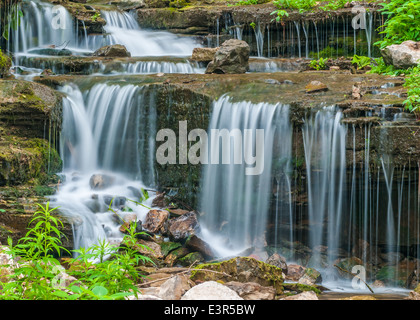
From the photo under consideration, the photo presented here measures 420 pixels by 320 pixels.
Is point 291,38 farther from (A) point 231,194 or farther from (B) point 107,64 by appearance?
(A) point 231,194

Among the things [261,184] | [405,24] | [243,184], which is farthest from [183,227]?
[405,24]

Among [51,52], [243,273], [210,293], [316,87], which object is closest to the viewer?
[210,293]

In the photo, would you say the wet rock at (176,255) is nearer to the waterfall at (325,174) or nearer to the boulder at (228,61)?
the waterfall at (325,174)

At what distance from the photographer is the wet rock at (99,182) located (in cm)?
744

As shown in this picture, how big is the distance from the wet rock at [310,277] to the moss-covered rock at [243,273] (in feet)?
2.62

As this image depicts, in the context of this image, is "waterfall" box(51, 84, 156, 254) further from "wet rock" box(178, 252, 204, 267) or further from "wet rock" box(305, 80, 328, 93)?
"wet rock" box(305, 80, 328, 93)

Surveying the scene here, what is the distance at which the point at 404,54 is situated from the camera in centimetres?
818

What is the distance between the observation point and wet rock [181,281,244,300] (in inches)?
135

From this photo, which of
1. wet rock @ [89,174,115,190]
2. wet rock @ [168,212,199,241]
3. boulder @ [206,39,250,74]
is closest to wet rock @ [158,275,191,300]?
wet rock @ [168,212,199,241]

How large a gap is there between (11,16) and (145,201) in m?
7.08

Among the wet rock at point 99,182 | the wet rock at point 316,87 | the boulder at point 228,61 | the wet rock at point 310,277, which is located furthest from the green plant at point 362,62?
the wet rock at point 99,182

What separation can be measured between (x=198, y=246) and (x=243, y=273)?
1.75 m

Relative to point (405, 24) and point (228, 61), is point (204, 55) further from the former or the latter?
point (405, 24)

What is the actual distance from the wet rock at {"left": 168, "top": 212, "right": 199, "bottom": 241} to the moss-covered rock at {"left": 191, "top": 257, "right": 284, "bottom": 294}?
175 centimetres
